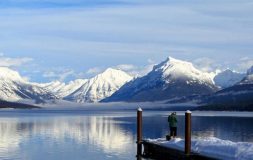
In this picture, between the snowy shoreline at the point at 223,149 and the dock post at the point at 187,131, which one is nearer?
the snowy shoreline at the point at 223,149

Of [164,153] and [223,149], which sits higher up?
[223,149]

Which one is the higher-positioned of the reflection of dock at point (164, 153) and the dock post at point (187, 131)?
the dock post at point (187, 131)

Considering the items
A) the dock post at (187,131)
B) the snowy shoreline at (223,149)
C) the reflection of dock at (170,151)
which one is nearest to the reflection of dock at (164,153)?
the reflection of dock at (170,151)

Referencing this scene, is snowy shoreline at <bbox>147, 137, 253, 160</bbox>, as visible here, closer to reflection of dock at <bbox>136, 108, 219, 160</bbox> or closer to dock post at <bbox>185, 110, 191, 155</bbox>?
reflection of dock at <bbox>136, 108, 219, 160</bbox>

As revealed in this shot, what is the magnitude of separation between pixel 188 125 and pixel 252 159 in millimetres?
6532

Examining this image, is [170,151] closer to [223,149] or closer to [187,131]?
[187,131]

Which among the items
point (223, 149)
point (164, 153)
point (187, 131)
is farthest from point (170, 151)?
point (223, 149)

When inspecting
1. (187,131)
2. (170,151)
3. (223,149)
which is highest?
(187,131)

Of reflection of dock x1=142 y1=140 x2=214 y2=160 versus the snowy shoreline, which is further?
reflection of dock x1=142 y1=140 x2=214 y2=160

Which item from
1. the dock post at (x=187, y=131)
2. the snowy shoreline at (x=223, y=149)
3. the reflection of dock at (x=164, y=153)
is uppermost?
the dock post at (x=187, y=131)

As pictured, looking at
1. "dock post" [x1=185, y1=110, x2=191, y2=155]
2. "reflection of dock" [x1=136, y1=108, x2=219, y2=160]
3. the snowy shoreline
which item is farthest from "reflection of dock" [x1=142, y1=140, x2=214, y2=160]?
the snowy shoreline

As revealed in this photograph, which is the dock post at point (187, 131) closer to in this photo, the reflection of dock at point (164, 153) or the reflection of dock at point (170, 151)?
the reflection of dock at point (170, 151)

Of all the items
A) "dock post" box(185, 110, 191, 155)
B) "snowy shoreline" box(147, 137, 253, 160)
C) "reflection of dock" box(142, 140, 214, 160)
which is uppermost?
"dock post" box(185, 110, 191, 155)

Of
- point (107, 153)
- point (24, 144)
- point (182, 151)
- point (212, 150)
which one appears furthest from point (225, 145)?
point (24, 144)
